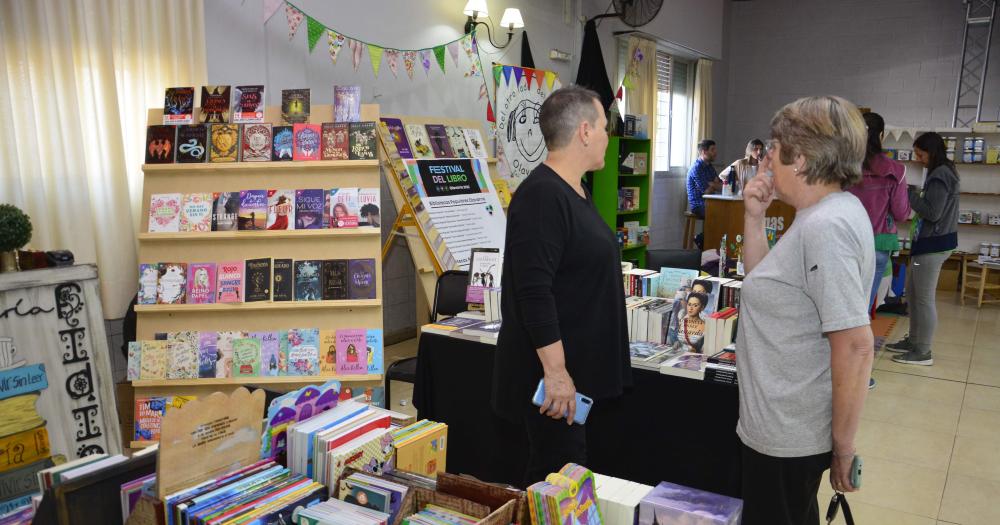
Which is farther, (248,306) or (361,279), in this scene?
(361,279)

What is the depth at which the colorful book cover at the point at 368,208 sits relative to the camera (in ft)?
11.1

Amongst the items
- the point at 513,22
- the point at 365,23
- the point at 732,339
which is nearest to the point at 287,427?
the point at 732,339

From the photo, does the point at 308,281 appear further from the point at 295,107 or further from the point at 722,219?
the point at 722,219

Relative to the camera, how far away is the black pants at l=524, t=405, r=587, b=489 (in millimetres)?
1990

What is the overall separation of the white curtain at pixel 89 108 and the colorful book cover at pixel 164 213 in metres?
0.42

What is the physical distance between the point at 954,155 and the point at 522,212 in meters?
7.99

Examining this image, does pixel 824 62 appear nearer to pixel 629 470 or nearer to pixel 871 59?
pixel 871 59

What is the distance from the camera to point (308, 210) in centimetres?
335

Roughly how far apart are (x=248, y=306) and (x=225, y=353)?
26 cm

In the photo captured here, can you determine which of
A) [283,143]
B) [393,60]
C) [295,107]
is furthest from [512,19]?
[283,143]

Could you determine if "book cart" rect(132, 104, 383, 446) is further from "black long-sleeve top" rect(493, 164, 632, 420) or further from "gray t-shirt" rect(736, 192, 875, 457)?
"gray t-shirt" rect(736, 192, 875, 457)

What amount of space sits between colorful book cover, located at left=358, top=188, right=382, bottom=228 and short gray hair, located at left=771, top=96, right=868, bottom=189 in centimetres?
222

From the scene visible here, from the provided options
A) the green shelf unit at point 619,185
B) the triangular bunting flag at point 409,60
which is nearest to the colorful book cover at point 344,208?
the triangular bunting flag at point 409,60

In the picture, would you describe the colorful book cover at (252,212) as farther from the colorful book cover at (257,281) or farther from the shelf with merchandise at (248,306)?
the shelf with merchandise at (248,306)
